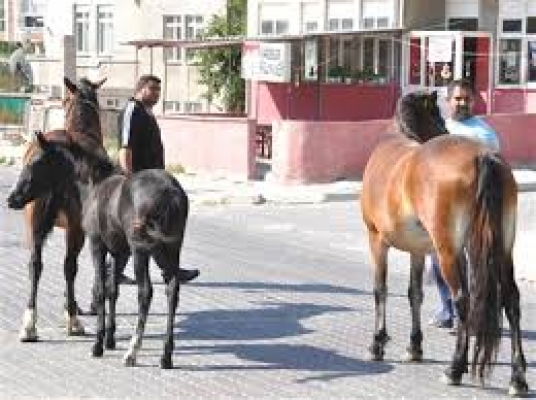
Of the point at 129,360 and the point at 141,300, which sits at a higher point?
the point at 141,300

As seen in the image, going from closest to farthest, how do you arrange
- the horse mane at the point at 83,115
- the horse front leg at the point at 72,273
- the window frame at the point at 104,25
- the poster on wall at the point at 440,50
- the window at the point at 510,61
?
the horse front leg at the point at 72,273, the horse mane at the point at 83,115, the poster on wall at the point at 440,50, the window at the point at 510,61, the window frame at the point at 104,25

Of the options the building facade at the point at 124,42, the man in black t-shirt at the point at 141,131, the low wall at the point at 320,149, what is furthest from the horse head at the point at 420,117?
the building facade at the point at 124,42

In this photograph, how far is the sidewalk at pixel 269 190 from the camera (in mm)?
20703

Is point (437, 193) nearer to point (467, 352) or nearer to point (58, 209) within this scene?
point (467, 352)

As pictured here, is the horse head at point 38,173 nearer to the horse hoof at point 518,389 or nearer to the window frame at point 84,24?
the horse hoof at point 518,389

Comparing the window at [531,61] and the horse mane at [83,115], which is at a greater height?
the window at [531,61]

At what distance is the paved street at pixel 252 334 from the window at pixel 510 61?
14.6m

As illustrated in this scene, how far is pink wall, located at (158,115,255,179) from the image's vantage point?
78.3ft

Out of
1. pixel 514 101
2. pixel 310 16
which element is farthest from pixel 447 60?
pixel 310 16

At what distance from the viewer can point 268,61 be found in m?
28.3

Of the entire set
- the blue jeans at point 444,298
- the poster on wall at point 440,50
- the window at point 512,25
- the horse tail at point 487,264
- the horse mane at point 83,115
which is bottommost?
the blue jeans at point 444,298

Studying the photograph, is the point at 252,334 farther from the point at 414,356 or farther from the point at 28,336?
the point at 28,336

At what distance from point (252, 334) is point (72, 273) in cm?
155

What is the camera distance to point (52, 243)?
50.4ft
